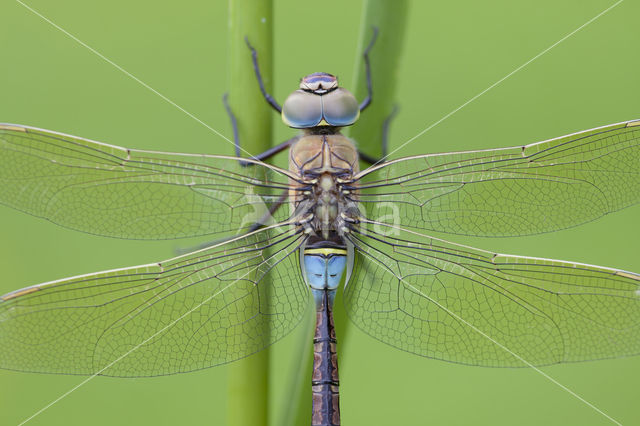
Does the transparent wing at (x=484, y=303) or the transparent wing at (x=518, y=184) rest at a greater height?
the transparent wing at (x=518, y=184)

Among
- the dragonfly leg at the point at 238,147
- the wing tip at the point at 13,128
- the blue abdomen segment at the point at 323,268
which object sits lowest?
the blue abdomen segment at the point at 323,268

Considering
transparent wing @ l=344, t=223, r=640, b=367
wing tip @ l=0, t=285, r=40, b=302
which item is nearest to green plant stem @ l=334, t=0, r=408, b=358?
transparent wing @ l=344, t=223, r=640, b=367

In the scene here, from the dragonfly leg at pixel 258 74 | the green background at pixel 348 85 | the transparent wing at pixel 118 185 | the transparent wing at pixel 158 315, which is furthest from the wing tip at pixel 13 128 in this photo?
the green background at pixel 348 85

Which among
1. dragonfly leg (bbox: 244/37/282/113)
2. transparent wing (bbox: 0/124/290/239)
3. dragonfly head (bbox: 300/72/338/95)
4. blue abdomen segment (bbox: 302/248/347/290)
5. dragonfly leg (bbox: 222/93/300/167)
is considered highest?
dragonfly head (bbox: 300/72/338/95)

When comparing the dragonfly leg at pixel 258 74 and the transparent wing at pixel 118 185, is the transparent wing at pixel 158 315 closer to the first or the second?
the transparent wing at pixel 118 185

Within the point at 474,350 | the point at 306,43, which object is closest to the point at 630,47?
the point at 306,43

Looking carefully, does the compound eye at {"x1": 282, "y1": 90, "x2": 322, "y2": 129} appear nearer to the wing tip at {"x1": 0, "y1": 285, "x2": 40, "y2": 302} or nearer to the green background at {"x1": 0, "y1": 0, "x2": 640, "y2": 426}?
the wing tip at {"x1": 0, "y1": 285, "x2": 40, "y2": 302}

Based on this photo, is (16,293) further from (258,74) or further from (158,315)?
(258,74)
